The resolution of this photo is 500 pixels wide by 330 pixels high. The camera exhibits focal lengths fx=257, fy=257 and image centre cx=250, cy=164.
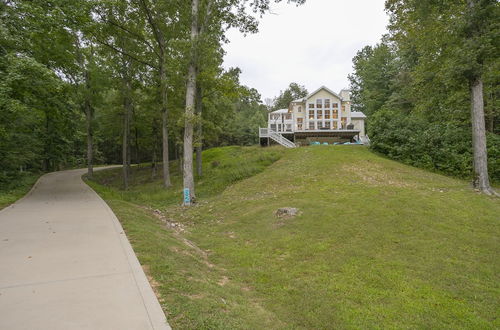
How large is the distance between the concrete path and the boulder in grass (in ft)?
15.7

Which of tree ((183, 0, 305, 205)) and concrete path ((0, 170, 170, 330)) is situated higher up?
tree ((183, 0, 305, 205))

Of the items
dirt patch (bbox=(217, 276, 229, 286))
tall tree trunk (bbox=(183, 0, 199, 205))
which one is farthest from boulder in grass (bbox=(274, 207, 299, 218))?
tall tree trunk (bbox=(183, 0, 199, 205))

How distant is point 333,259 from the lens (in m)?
5.60

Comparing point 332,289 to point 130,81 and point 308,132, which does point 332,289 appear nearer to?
point 130,81

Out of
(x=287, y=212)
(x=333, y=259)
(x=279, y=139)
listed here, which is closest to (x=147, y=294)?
(x=333, y=259)

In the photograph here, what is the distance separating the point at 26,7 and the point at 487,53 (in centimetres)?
1729

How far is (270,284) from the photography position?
15.6 feet

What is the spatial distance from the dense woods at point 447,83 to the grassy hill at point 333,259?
467 centimetres

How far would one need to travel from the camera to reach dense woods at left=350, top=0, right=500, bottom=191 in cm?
1022

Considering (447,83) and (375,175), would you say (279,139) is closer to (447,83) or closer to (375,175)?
(375,175)

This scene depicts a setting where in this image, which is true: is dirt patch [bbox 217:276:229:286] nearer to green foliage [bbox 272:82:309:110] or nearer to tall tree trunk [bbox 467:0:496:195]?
tall tree trunk [bbox 467:0:496:195]

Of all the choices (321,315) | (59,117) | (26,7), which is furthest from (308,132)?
(321,315)

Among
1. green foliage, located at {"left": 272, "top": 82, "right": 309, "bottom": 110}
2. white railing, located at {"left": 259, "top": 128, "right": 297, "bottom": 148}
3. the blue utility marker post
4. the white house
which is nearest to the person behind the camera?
the blue utility marker post

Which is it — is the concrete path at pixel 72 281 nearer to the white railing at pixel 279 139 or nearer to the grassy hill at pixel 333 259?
the grassy hill at pixel 333 259
